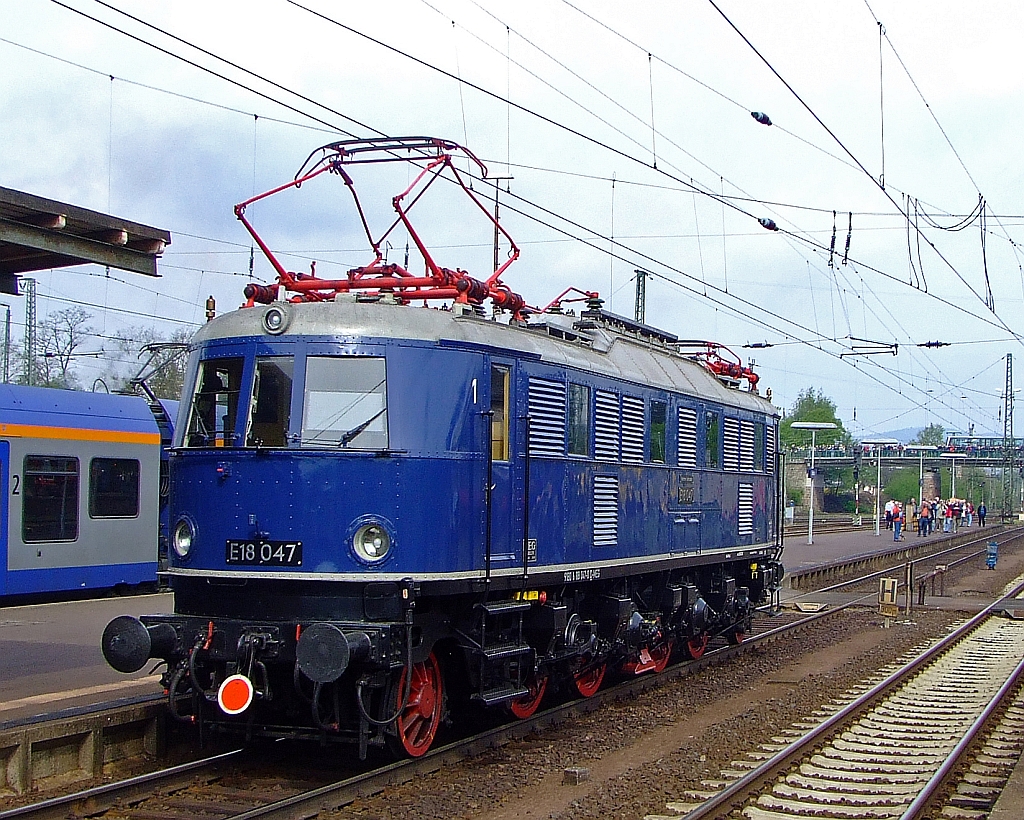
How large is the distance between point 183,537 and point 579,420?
407cm

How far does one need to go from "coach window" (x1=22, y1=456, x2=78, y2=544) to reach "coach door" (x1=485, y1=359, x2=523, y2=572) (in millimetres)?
10951

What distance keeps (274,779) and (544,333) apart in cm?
486

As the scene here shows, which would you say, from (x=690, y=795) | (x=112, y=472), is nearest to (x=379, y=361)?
(x=690, y=795)

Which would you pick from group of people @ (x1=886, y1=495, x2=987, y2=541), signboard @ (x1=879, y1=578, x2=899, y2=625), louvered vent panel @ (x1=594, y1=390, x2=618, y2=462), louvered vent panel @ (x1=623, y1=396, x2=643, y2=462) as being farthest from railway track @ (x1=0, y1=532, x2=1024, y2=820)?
group of people @ (x1=886, y1=495, x2=987, y2=541)

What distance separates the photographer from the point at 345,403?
9.52 metres

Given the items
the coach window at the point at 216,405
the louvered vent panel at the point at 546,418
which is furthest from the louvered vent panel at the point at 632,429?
the coach window at the point at 216,405

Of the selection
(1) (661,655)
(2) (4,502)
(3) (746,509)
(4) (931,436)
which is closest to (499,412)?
(1) (661,655)

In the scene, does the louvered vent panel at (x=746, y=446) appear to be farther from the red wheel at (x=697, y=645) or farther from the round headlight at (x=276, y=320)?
the round headlight at (x=276, y=320)

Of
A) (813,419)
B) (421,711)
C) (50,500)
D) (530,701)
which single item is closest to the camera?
(421,711)

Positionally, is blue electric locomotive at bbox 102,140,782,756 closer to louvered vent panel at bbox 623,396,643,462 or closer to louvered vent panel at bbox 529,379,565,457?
louvered vent panel at bbox 529,379,565,457

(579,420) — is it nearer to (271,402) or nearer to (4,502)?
(271,402)

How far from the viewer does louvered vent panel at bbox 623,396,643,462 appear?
42.9 ft

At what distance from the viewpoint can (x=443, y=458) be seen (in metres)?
9.67

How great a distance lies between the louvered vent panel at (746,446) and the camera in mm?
17344
